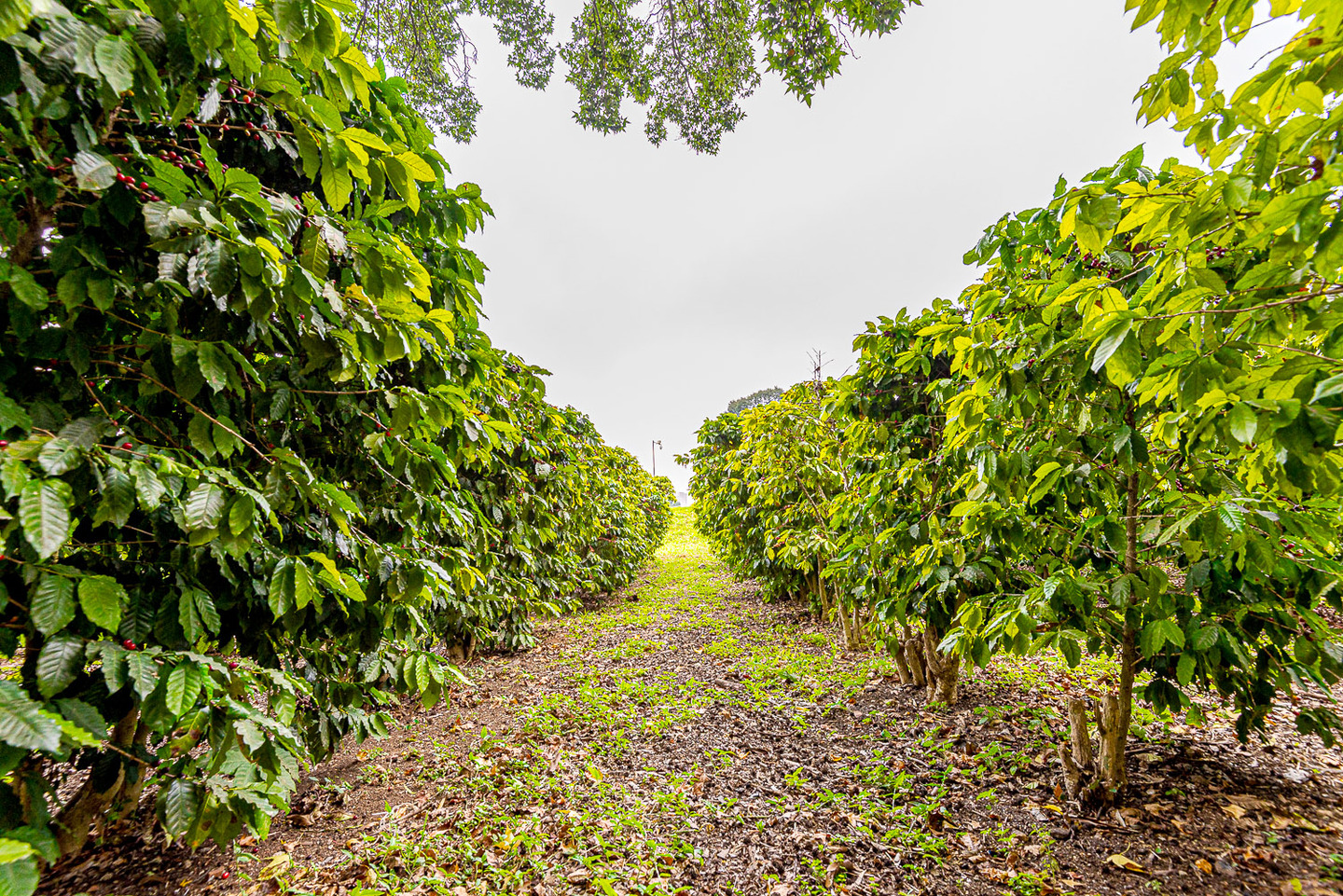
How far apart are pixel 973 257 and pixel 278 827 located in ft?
14.2

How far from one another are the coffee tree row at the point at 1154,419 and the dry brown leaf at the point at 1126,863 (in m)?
0.34

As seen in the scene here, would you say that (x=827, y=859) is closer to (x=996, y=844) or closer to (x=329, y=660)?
(x=996, y=844)

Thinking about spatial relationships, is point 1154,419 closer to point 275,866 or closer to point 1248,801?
point 1248,801

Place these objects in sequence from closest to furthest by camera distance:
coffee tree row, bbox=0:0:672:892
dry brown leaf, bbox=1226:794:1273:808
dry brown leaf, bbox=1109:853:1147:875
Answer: coffee tree row, bbox=0:0:672:892 < dry brown leaf, bbox=1109:853:1147:875 < dry brown leaf, bbox=1226:794:1273:808

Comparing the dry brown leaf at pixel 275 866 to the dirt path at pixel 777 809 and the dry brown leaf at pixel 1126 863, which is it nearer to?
the dirt path at pixel 777 809

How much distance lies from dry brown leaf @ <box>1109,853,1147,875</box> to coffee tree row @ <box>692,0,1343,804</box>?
337 mm

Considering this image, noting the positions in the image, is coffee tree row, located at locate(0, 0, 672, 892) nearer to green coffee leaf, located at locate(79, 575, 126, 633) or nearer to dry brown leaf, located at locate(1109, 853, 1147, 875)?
green coffee leaf, located at locate(79, 575, 126, 633)

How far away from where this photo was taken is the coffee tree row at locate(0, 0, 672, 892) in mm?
1020

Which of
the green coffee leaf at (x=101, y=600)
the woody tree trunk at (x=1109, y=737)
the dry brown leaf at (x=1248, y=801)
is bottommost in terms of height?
the dry brown leaf at (x=1248, y=801)

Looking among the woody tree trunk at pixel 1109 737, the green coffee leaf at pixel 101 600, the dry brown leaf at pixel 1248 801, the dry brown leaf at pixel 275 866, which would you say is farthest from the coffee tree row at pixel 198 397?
the dry brown leaf at pixel 1248 801

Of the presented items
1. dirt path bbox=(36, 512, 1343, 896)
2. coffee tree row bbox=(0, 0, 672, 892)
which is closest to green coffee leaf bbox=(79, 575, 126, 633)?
coffee tree row bbox=(0, 0, 672, 892)

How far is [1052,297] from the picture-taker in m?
1.79

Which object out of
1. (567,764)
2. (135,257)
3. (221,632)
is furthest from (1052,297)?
(567,764)

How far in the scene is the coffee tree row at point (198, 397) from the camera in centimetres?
102
